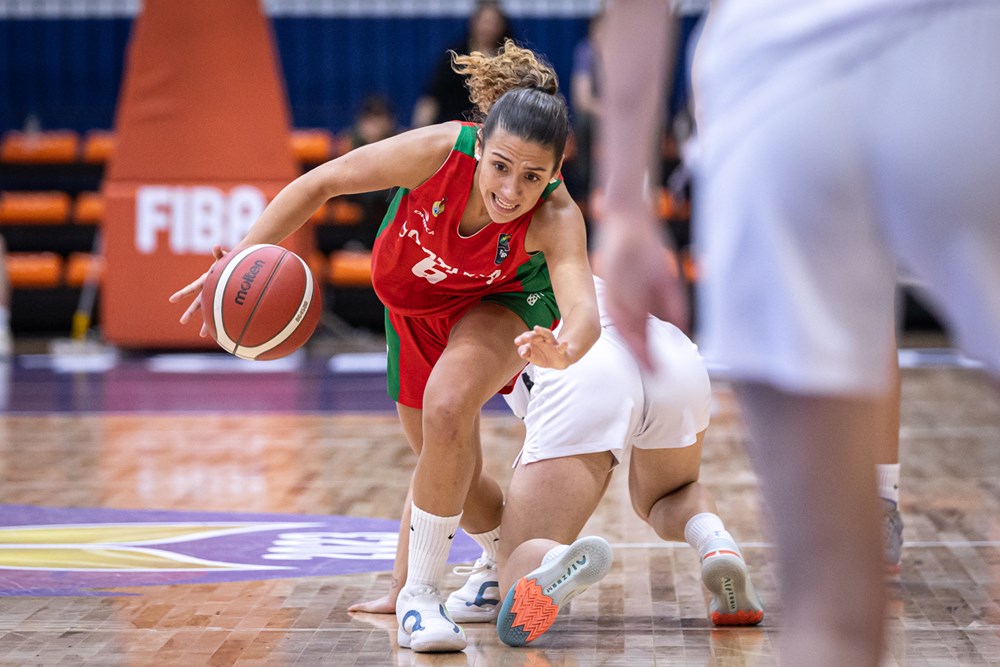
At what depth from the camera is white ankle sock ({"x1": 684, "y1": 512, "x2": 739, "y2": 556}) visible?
300cm

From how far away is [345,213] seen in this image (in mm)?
10664

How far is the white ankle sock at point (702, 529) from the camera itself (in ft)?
9.84

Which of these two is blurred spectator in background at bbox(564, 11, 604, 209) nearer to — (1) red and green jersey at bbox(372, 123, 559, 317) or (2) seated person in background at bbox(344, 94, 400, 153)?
(2) seated person in background at bbox(344, 94, 400, 153)

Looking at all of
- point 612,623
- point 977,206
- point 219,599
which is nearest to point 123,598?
point 219,599

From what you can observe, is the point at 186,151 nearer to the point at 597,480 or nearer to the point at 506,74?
the point at 506,74

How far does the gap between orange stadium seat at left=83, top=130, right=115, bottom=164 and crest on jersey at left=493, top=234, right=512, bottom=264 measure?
28.9 feet

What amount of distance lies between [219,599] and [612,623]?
3.23ft

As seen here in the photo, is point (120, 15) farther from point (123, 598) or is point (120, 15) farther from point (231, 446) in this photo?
point (123, 598)

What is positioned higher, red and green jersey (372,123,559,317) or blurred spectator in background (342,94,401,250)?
red and green jersey (372,123,559,317)

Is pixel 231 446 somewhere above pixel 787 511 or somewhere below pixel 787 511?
below

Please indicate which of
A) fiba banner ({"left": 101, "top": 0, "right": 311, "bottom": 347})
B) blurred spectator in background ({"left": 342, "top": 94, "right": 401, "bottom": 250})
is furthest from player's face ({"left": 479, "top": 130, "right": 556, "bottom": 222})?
fiba banner ({"left": 101, "top": 0, "right": 311, "bottom": 347})

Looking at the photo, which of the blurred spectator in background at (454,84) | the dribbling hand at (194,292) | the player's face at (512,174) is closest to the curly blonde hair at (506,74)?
the player's face at (512,174)

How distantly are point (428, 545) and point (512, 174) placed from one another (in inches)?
33.8

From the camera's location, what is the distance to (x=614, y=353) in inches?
124
